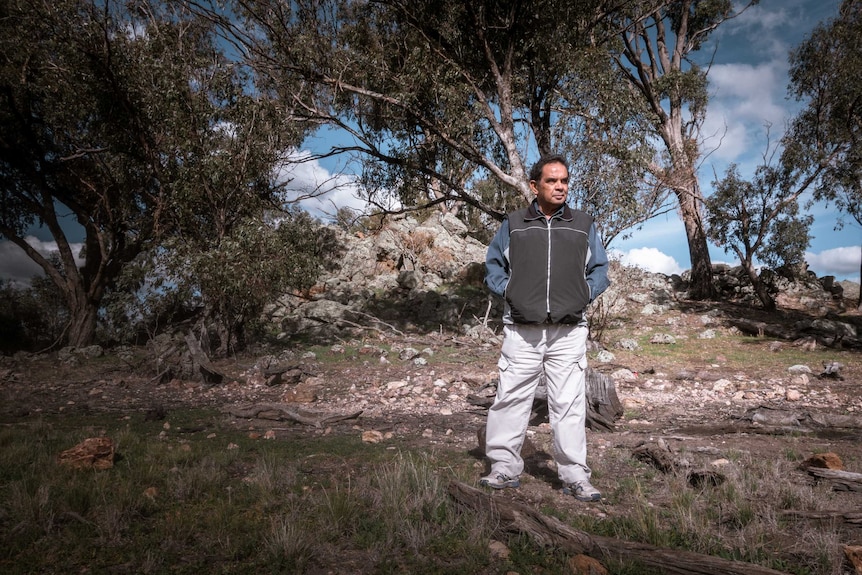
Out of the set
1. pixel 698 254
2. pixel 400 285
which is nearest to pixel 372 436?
pixel 400 285

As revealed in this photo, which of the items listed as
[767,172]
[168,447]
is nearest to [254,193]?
[168,447]

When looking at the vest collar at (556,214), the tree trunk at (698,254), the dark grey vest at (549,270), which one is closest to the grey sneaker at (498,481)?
the dark grey vest at (549,270)

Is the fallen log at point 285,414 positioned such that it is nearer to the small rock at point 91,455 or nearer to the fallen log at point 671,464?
the small rock at point 91,455

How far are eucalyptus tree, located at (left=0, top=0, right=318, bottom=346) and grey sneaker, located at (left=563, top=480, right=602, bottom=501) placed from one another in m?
9.29

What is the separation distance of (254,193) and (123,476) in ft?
31.1

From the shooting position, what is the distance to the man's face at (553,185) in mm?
3816

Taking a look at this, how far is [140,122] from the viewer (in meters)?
12.9

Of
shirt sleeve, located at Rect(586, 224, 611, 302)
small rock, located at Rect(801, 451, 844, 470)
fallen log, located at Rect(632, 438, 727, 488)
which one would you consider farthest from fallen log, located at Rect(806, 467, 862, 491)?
shirt sleeve, located at Rect(586, 224, 611, 302)

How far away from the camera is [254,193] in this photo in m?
12.5

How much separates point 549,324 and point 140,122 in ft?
41.5

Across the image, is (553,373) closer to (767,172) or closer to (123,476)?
(123,476)

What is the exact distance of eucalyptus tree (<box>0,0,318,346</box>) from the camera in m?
11.9

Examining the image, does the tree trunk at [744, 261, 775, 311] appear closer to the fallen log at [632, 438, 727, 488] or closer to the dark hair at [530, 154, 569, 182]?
the fallen log at [632, 438, 727, 488]

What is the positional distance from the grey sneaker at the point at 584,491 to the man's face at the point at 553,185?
1.91 m
